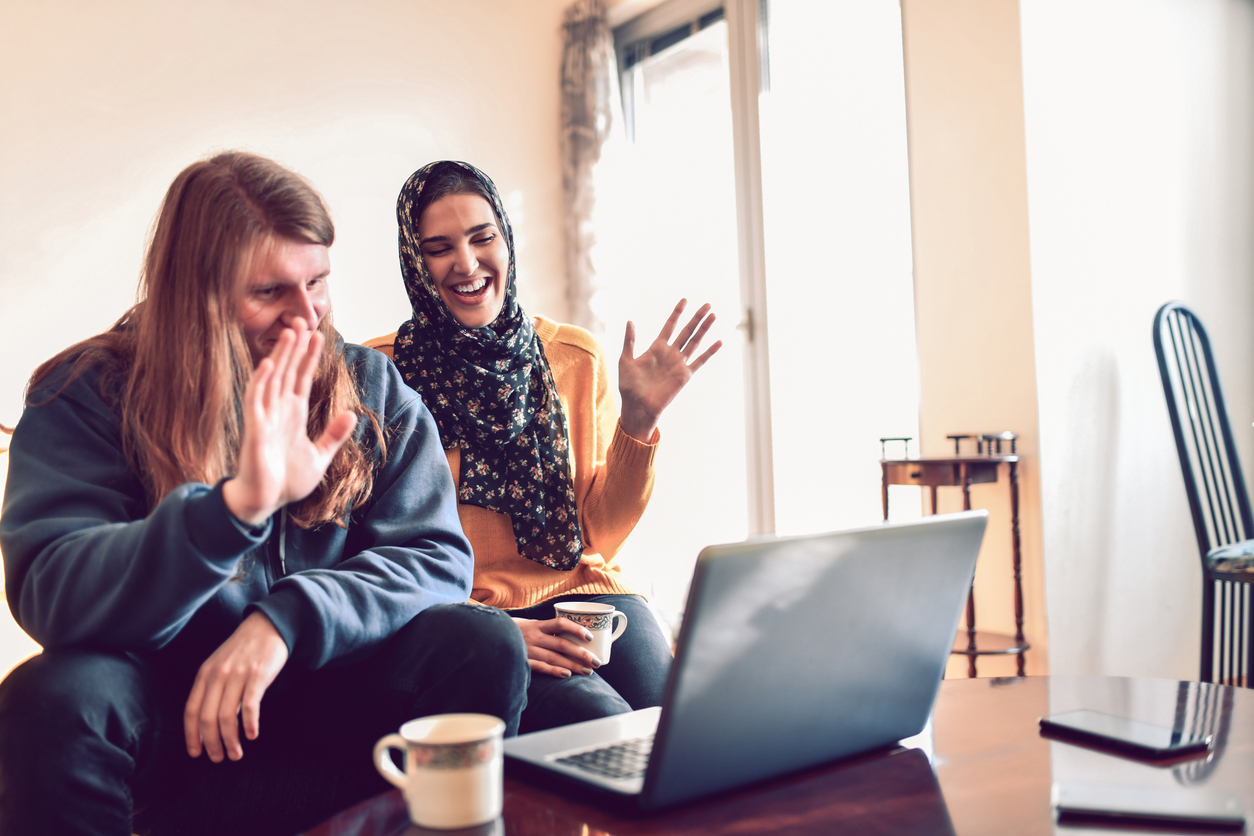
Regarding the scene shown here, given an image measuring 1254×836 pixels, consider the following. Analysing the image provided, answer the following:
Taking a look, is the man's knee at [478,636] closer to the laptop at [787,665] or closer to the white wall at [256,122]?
the laptop at [787,665]

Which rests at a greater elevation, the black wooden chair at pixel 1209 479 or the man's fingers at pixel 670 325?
Answer: the man's fingers at pixel 670 325

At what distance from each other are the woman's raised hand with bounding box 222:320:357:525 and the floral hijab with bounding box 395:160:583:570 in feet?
2.31

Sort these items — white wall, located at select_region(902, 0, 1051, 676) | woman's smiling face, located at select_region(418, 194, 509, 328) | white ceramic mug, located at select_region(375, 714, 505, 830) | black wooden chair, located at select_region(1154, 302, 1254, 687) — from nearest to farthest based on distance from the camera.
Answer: white ceramic mug, located at select_region(375, 714, 505, 830)
woman's smiling face, located at select_region(418, 194, 509, 328)
black wooden chair, located at select_region(1154, 302, 1254, 687)
white wall, located at select_region(902, 0, 1051, 676)

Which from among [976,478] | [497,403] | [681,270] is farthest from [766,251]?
[497,403]

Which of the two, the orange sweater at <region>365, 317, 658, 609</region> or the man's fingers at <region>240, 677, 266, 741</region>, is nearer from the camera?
the man's fingers at <region>240, 677, 266, 741</region>

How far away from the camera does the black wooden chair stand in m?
2.23

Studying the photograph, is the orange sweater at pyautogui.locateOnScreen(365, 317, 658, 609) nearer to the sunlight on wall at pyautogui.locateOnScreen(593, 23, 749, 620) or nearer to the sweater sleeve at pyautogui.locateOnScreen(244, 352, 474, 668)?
the sweater sleeve at pyautogui.locateOnScreen(244, 352, 474, 668)

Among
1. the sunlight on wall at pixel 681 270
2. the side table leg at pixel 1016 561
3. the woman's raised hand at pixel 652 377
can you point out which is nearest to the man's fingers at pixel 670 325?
the woman's raised hand at pixel 652 377

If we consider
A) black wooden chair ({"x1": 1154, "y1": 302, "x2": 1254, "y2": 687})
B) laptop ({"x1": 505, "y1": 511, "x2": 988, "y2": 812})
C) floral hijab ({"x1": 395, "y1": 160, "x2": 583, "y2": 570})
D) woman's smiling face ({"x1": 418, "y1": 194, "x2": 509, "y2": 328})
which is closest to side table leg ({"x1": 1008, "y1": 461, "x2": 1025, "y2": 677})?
black wooden chair ({"x1": 1154, "y1": 302, "x2": 1254, "y2": 687})

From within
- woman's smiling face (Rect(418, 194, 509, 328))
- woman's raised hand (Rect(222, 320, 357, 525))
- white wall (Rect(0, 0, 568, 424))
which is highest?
white wall (Rect(0, 0, 568, 424))

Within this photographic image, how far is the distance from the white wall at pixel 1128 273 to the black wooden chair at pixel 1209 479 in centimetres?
8

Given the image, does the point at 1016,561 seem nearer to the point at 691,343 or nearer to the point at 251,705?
the point at 691,343

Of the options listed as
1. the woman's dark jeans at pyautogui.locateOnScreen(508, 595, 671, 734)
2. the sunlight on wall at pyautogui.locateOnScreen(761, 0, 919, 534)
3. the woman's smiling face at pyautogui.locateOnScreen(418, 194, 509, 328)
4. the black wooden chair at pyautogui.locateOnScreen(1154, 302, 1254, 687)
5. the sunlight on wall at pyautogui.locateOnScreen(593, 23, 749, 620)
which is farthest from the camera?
the sunlight on wall at pyautogui.locateOnScreen(593, 23, 749, 620)

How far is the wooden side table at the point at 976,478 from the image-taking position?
2.28 metres
